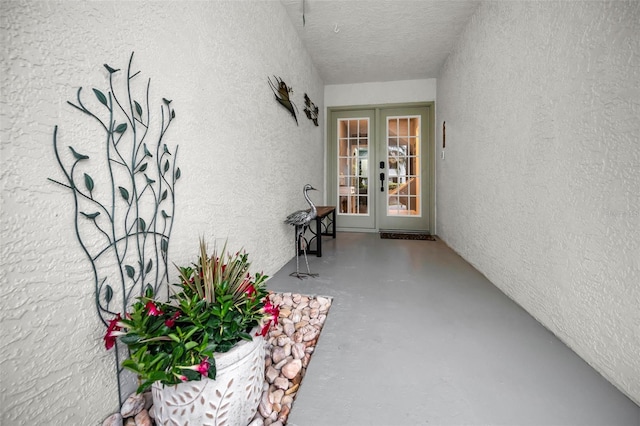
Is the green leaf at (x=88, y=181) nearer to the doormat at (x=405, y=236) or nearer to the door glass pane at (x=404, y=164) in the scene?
the doormat at (x=405, y=236)

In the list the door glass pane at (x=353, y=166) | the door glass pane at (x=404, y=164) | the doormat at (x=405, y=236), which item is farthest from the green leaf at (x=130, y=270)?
the door glass pane at (x=404, y=164)

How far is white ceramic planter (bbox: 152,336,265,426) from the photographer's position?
0.74 metres

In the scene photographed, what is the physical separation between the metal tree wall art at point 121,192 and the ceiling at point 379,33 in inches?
89.5

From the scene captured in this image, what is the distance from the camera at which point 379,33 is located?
2.93 meters

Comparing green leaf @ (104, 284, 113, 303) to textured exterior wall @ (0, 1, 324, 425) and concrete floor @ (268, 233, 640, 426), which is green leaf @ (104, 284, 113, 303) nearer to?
textured exterior wall @ (0, 1, 324, 425)

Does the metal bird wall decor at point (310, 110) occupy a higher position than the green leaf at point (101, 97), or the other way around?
the metal bird wall decor at point (310, 110)

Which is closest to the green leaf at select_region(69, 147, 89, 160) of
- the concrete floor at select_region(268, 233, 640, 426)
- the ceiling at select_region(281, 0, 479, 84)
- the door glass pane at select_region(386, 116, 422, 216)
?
the concrete floor at select_region(268, 233, 640, 426)

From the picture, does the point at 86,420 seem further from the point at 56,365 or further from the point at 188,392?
the point at 188,392

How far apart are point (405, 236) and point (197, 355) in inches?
150

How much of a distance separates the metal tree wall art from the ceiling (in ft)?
7.46

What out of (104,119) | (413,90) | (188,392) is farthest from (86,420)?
(413,90)

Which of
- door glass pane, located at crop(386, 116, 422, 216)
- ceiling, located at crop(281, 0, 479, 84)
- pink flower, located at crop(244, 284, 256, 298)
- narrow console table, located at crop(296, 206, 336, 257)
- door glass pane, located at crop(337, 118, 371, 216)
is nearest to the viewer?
pink flower, located at crop(244, 284, 256, 298)

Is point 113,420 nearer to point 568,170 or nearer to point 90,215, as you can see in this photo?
point 90,215

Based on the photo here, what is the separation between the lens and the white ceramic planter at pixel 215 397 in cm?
74
